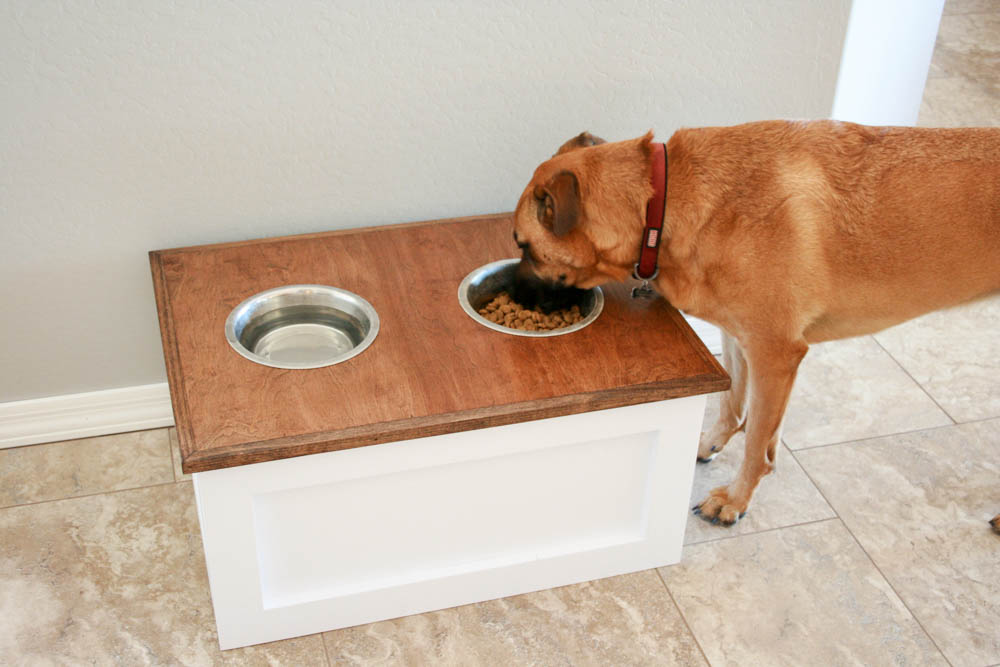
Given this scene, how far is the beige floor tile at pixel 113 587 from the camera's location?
6.59ft

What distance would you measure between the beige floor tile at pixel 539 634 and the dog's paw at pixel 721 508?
0.27 metres

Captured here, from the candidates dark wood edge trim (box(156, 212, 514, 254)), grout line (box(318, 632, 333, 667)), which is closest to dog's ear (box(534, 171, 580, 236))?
dark wood edge trim (box(156, 212, 514, 254))

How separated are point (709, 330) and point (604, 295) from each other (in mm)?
863

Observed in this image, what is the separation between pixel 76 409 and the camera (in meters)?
2.56

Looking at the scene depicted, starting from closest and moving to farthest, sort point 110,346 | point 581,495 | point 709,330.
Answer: point 581,495
point 110,346
point 709,330

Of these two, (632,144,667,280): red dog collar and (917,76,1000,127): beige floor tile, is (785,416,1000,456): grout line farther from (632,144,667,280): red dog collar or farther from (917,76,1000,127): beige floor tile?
(917,76,1000,127): beige floor tile

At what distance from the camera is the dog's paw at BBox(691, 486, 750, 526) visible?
7.65 feet

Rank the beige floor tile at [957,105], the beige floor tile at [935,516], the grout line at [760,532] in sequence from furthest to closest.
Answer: the beige floor tile at [957,105] → the grout line at [760,532] → the beige floor tile at [935,516]

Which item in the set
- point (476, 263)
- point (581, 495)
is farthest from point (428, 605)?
point (476, 263)

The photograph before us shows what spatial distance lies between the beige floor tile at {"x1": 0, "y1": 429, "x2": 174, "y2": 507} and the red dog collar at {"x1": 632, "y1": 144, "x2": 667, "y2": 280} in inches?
54.6

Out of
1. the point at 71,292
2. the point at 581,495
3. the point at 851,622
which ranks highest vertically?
the point at 71,292

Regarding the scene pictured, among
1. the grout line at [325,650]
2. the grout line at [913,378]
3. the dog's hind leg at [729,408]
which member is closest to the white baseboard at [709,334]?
the dog's hind leg at [729,408]

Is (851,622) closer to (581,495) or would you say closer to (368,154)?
(581,495)

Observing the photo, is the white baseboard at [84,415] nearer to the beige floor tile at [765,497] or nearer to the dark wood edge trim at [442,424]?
the dark wood edge trim at [442,424]
